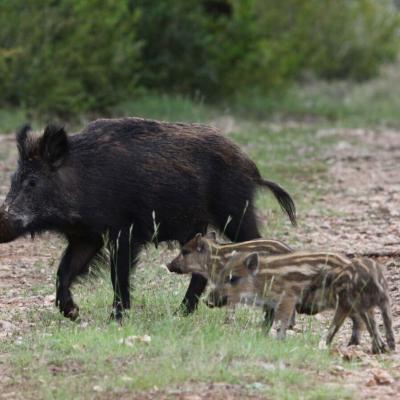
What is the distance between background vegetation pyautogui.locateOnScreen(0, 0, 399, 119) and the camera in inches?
710

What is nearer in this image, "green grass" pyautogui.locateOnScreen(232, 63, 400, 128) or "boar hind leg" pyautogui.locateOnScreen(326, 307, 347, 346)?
"boar hind leg" pyautogui.locateOnScreen(326, 307, 347, 346)

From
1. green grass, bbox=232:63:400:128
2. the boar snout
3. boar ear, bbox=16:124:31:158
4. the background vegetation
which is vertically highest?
boar ear, bbox=16:124:31:158

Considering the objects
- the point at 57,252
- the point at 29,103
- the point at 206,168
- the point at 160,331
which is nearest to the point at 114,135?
the point at 206,168

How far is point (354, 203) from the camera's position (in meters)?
12.9

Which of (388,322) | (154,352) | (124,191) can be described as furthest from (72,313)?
(388,322)

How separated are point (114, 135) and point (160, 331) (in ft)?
6.15

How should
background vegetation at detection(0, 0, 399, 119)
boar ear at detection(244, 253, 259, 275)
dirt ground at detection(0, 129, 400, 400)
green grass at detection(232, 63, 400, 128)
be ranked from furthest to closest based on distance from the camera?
green grass at detection(232, 63, 400, 128)
background vegetation at detection(0, 0, 399, 119)
boar ear at detection(244, 253, 259, 275)
dirt ground at detection(0, 129, 400, 400)

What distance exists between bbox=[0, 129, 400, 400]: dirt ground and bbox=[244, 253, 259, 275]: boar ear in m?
0.71

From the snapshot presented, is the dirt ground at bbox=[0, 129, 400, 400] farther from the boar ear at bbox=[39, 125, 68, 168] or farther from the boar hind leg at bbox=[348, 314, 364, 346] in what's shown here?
the boar ear at bbox=[39, 125, 68, 168]

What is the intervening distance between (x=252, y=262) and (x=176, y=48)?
15048 millimetres

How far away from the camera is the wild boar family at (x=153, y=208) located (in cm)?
733

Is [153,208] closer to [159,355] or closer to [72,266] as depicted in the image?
[72,266]

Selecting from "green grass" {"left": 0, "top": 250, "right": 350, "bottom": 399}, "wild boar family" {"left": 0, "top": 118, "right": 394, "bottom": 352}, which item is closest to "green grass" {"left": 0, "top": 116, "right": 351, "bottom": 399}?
"green grass" {"left": 0, "top": 250, "right": 350, "bottom": 399}

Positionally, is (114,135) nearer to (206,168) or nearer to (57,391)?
(206,168)
